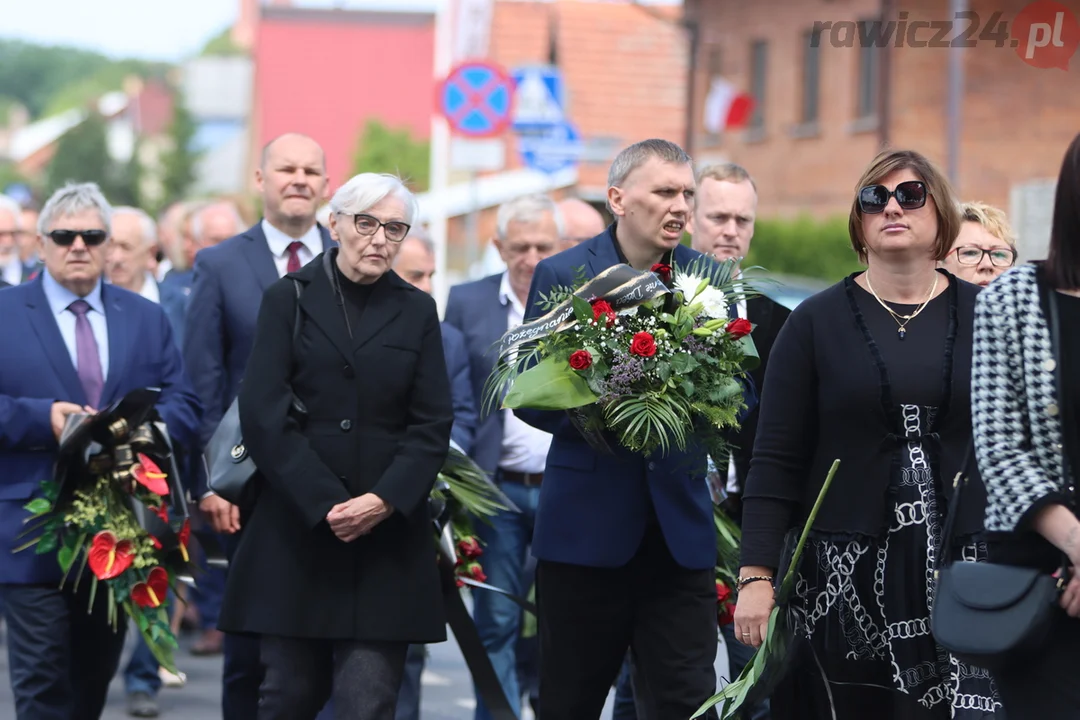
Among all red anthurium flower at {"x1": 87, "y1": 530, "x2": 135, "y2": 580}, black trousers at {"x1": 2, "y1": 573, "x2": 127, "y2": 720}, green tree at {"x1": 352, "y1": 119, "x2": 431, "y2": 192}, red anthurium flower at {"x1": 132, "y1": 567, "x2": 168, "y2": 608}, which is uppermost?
green tree at {"x1": 352, "y1": 119, "x2": 431, "y2": 192}

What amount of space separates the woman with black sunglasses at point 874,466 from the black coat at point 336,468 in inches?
52.0

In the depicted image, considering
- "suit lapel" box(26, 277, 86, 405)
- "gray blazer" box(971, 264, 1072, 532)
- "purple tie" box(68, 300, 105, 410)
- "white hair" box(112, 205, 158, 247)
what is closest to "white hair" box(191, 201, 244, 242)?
"white hair" box(112, 205, 158, 247)

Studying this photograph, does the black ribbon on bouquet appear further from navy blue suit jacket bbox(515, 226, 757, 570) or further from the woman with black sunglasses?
the woman with black sunglasses

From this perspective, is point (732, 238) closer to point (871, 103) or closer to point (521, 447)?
point (521, 447)

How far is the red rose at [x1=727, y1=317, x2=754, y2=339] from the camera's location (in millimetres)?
5672

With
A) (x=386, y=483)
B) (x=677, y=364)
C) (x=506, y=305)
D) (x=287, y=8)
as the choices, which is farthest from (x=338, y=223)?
(x=287, y=8)

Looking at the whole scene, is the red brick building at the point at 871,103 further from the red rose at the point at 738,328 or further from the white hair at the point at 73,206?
the red rose at the point at 738,328

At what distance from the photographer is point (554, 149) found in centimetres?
1933

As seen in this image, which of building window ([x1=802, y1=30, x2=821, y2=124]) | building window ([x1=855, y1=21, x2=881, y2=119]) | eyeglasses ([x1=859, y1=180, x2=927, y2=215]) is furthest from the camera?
building window ([x1=802, y1=30, x2=821, y2=124])

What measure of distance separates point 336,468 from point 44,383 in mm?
1770

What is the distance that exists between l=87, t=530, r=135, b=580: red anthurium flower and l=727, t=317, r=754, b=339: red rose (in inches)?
107

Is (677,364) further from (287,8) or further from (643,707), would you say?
(287,8)

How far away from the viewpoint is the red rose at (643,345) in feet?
18.1

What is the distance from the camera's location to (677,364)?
5.57m
